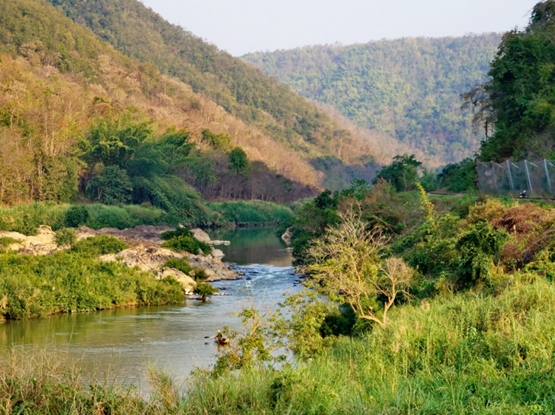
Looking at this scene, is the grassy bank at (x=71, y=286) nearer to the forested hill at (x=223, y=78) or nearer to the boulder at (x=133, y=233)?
the boulder at (x=133, y=233)

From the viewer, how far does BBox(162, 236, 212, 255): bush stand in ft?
121

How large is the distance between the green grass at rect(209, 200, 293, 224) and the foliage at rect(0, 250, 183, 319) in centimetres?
4461

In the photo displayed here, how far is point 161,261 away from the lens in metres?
31.5

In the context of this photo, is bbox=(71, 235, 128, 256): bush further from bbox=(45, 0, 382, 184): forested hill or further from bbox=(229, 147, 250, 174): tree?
bbox=(45, 0, 382, 184): forested hill

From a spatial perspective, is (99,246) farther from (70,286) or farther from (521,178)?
(521,178)

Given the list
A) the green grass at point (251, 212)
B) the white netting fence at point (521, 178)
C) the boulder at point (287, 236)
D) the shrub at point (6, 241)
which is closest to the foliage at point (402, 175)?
the boulder at point (287, 236)

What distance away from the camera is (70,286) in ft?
85.1

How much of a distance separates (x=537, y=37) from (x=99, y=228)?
26179 mm

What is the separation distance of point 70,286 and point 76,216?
A: 73.3ft

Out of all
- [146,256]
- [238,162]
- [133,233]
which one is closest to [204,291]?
[146,256]

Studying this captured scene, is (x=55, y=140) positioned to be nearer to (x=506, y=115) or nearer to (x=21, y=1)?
(x=506, y=115)

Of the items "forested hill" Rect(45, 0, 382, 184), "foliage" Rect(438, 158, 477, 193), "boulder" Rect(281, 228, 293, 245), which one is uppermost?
"forested hill" Rect(45, 0, 382, 184)

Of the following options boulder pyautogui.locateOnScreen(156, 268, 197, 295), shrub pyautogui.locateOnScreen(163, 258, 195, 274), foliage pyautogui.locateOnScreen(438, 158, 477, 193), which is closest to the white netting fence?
foliage pyautogui.locateOnScreen(438, 158, 477, 193)

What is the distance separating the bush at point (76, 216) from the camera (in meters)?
47.0
